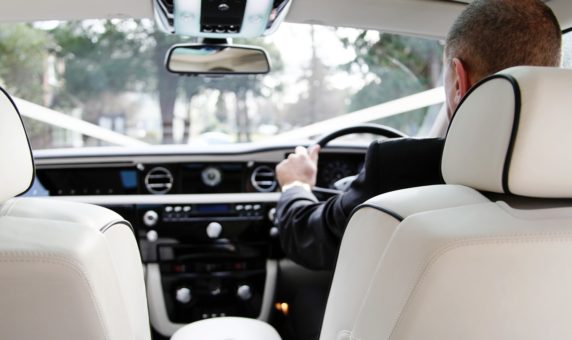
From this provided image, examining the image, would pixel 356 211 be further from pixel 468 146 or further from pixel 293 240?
pixel 293 240

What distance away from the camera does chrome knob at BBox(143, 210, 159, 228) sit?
10.5 ft

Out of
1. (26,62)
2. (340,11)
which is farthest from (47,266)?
(26,62)

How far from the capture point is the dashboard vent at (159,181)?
3.24m

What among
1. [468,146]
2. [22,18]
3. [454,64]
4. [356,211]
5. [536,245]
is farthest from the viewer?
[22,18]

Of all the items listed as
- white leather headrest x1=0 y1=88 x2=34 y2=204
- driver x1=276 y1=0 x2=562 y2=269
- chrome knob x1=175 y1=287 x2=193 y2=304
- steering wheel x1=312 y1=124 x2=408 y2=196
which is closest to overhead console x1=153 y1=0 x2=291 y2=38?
steering wheel x1=312 y1=124 x2=408 y2=196

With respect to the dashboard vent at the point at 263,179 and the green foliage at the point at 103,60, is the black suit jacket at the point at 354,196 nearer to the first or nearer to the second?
the dashboard vent at the point at 263,179

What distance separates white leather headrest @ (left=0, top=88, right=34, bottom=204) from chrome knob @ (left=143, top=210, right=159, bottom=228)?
1.88 metres

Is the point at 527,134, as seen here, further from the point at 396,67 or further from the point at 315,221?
the point at 396,67

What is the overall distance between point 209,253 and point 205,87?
1.72 meters

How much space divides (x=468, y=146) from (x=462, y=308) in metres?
0.36

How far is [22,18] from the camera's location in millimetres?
2848

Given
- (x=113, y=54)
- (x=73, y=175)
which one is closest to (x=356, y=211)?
(x=73, y=175)

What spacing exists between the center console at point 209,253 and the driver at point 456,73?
1352mm

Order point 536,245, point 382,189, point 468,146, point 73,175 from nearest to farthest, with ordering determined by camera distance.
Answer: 1. point 536,245
2. point 468,146
3. point 382,189
4. point 73,175
